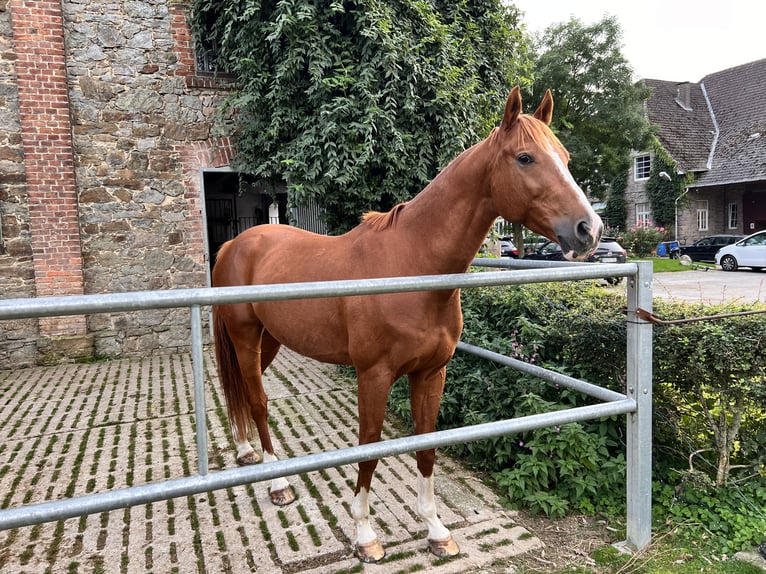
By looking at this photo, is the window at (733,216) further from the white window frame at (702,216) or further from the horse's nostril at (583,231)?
the horse's nostril at (583,231)

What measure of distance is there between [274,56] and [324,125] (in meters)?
1.25

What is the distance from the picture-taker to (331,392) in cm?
525

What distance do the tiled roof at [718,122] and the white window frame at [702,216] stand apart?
1.74 metres

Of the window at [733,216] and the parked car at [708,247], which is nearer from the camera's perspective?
the parked car at [708,247]

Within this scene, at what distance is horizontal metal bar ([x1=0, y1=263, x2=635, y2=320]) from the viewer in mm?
1295

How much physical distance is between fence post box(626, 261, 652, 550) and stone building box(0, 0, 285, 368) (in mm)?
6268

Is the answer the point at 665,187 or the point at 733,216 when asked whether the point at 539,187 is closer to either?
the point at 665,187

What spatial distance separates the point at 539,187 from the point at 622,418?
207 cm

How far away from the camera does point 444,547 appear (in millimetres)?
2438

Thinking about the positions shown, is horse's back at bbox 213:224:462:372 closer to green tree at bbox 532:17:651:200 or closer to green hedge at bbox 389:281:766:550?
green hedge at bbox 389:281:766:550

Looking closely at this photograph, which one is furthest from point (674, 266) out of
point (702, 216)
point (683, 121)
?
point (683, 121)

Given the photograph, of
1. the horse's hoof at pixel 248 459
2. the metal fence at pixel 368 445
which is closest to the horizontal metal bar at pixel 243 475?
the metal fence at pixel 368 445

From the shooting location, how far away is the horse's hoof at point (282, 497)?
9.75 feet

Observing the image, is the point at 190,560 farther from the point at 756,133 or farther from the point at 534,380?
the point at 756,133
